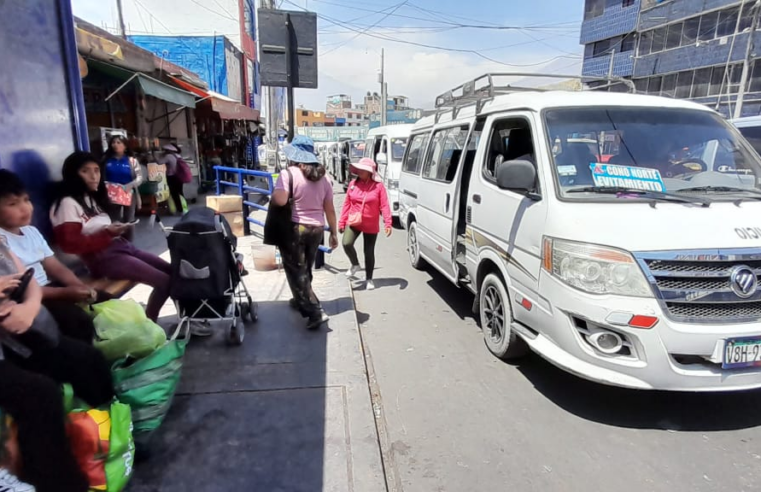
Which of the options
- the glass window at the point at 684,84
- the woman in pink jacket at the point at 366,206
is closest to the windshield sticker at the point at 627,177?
the woman in pink jacket at the point at 366,206

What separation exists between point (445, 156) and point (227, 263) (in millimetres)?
2874

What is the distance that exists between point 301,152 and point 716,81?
36167 millimetres

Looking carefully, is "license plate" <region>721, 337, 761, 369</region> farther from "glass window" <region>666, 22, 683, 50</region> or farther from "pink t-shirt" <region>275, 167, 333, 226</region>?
"glass window" <region>666, 22, 683, 50</region>

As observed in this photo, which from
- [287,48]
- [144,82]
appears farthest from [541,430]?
[144,82]

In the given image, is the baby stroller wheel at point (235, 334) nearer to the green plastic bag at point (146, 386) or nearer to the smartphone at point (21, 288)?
the green plastic bag at point (146, 386)

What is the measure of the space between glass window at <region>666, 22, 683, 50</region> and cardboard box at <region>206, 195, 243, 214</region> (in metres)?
37.0

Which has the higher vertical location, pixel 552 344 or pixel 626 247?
pixel 626 247

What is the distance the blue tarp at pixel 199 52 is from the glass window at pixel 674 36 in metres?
31.5

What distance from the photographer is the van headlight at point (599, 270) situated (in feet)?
8.57

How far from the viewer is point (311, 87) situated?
17.5ft

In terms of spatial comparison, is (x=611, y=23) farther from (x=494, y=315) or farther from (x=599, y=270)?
(x=599, y=270)

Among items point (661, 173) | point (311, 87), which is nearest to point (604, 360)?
point (661, 173)

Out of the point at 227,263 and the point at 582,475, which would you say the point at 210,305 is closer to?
the point at 227,263

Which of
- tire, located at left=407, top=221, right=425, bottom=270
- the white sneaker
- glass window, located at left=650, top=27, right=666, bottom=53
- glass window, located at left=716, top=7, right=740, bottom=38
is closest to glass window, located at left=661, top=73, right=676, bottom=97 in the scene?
glass window, located at left=650, top=27, right=666, bottom=53
